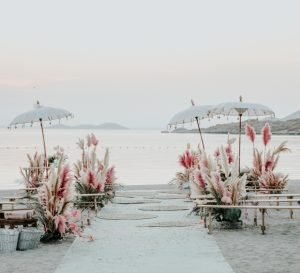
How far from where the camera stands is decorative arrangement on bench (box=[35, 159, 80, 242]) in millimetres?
8914

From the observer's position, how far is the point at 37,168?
1597cm

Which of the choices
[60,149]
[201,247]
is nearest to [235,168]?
[201,247]

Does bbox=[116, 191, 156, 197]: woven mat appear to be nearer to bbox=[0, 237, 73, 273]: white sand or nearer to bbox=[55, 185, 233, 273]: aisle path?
bbox=[55, 185, 233, 273]: aisle path

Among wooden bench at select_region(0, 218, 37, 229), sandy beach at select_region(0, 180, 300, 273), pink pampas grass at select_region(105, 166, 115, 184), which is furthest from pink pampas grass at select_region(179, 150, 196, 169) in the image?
wooden bench at select_region(0, 218, 37, 229)

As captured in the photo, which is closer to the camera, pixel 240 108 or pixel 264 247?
pixel 264 247

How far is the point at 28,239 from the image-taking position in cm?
840

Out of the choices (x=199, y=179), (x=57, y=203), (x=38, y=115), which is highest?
(x=38, y=115)

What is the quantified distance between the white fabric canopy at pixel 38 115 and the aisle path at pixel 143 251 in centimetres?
232

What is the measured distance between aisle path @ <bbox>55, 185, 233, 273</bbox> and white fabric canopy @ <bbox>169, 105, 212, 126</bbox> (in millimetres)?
3631

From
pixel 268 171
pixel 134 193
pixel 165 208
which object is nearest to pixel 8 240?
pixel 165 208

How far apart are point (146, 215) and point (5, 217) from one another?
327 cm

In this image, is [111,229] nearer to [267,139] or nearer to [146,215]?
[146,215]

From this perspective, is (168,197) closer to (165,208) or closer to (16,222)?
(165,208)

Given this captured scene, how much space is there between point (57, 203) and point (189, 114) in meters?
5.86
